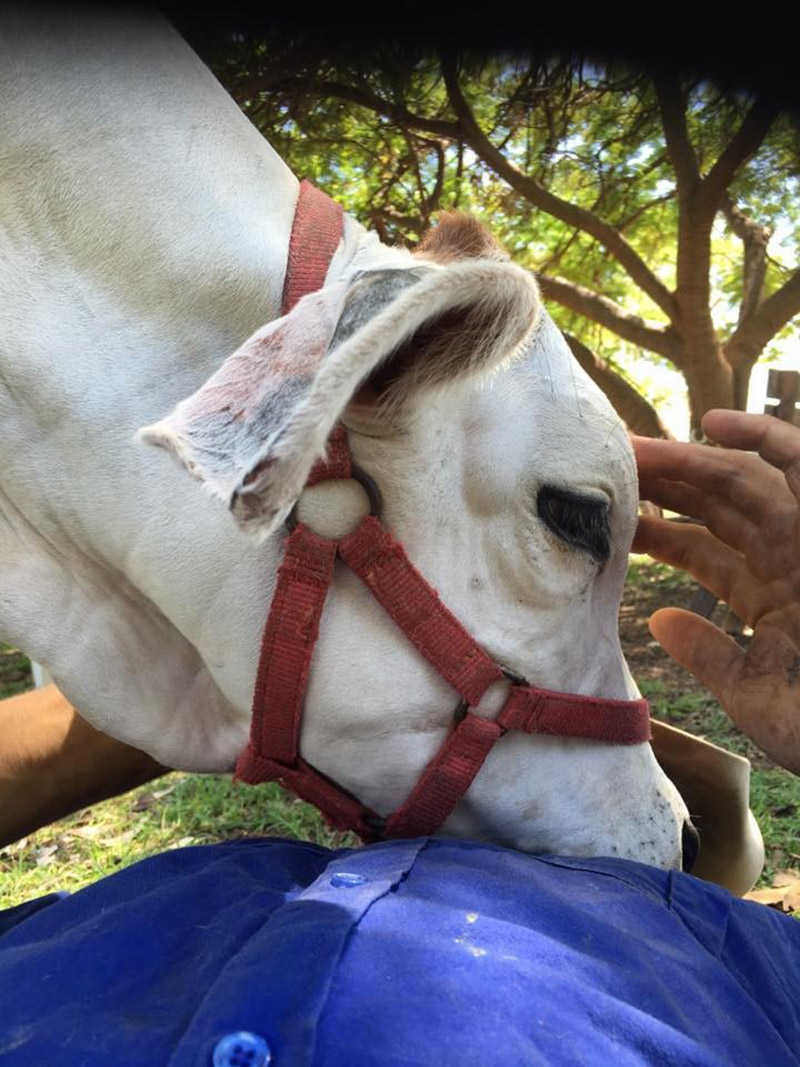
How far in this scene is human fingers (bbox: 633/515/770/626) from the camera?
8.37 ft

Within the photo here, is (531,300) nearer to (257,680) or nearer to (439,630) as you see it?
(439,630)

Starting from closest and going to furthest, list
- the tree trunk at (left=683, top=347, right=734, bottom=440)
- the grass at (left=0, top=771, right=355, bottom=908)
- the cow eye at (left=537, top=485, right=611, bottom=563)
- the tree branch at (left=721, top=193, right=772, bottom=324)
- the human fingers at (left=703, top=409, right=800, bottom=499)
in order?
the cow eye at (left=537, top=485, right=611, bottom=563) < the human fingers at (left=703, top=409, right=800, bottom=499) < the grass at (left=0, top=771, right=355, bottom=908) < the tree branch at (left=721, top=193, right=772, bottom=324) < the tree trunk at (left=683, top=347, right=734, bottom=440)

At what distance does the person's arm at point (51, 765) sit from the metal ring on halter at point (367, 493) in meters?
1.15

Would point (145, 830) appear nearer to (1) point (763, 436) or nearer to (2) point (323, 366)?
(1) point (763, 436)

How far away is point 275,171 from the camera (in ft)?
6.30

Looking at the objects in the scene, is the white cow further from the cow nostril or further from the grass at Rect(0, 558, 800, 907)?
the grass at Rect(0, 558, 800, 907)

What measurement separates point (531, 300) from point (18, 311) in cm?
93

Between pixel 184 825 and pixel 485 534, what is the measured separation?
2.56 metres

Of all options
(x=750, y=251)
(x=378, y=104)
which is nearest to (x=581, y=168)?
(x=750, y=251)

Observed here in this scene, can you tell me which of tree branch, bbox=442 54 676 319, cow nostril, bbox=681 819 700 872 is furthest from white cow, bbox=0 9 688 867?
tree branch, bbox=442 54 676 319

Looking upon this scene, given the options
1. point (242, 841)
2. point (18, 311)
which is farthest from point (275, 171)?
point (242, 841)

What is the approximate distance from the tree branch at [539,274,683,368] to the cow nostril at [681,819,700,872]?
19.0ft

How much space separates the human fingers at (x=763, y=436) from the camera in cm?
225

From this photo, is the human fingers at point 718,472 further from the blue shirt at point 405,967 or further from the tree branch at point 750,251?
the tree branch at point 750,251
